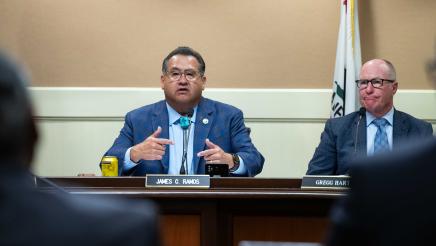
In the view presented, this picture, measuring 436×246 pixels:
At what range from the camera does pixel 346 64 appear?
19.9ft

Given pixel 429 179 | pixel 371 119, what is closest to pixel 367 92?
pixel 371 119

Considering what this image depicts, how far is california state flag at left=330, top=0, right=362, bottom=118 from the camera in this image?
5.97m

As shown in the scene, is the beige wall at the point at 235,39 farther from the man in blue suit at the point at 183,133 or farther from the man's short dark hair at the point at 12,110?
the man's short dark hair at the point at 12,110

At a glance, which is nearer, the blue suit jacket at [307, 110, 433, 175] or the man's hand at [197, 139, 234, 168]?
the man's hand at [197, 139, 234, 168]

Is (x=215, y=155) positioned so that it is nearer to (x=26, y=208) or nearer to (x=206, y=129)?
(x=206, y=129)

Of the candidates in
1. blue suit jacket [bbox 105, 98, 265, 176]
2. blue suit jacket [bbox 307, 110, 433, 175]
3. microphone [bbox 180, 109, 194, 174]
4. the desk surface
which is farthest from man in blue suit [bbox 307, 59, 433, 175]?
the desk surface

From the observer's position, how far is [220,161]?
15.3 ft

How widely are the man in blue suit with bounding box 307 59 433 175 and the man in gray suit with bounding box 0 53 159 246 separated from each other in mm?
3864

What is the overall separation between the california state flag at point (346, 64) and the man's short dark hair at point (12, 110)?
4803mm

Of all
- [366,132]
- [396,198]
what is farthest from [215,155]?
[396,198]

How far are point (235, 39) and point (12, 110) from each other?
5207 mm

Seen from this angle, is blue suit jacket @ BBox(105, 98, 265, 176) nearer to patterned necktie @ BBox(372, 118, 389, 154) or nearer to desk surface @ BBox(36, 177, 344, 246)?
patterned necktie @ BBox(372, 118, 389, 154)

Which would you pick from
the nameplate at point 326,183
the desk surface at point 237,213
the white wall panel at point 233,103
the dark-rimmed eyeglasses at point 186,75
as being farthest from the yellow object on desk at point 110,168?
the white wall panel at point 233,103

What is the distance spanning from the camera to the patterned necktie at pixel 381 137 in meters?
5.12
